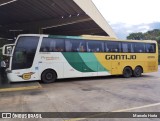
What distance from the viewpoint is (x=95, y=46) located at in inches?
640

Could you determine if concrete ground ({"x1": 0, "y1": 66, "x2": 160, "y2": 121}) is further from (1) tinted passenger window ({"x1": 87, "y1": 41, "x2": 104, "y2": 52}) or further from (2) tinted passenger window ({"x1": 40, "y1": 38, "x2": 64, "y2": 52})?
(1) tinted passenger window ({"x1": 87, "y1": 41, "x2": 104, "y2": 52})

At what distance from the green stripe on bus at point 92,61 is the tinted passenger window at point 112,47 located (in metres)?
1.25

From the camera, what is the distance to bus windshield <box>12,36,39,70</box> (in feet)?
43.3

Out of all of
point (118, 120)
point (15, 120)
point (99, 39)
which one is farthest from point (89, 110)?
point (99, 39)

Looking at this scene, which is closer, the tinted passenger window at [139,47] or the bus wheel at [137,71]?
the tinted passenger window at [139,47]

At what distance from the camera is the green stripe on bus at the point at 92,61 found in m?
15.7

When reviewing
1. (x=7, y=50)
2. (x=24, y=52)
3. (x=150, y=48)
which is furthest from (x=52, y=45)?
(x=150, y=48)

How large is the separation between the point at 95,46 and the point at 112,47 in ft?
4.97

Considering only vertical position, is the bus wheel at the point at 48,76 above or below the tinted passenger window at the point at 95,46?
below

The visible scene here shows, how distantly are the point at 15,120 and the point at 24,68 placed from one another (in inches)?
285

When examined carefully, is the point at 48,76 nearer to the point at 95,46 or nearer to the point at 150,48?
the point at 95,46

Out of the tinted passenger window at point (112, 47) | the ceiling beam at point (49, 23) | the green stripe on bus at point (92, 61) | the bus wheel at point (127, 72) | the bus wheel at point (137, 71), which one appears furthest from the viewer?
the ceiling beam at point (49, 23)

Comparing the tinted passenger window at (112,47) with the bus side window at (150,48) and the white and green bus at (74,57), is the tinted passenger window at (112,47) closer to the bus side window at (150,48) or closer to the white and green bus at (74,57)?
the white and green bus at (74,57)

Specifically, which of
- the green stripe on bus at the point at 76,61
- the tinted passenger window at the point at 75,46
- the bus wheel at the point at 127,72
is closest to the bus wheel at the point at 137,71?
the bus wheel at the point at 127,72
